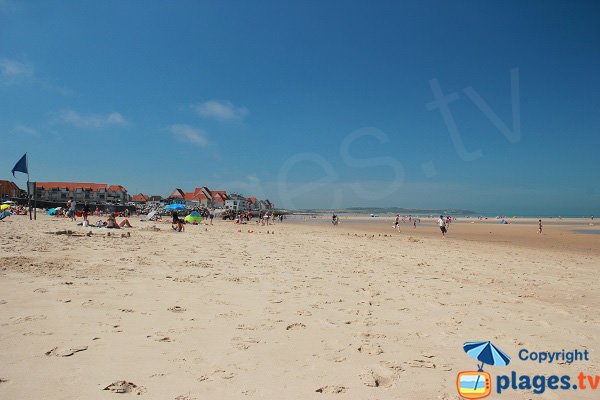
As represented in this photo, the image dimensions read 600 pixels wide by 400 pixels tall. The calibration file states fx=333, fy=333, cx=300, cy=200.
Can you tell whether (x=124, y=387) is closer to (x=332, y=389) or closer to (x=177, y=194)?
(x=332, y=389)

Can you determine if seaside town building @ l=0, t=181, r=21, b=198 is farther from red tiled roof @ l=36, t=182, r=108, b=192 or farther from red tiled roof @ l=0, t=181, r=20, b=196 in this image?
red tiled roof @ l=36, t=182, r=108, b=192

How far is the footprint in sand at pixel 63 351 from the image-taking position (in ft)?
11.2

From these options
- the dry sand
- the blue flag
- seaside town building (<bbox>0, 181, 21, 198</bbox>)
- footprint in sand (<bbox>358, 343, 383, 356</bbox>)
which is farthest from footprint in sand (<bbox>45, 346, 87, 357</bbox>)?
seaside town building (<bbox>0, 181, 21, 198</bbox>)

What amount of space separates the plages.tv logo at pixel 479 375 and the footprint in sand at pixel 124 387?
2876 millimetres

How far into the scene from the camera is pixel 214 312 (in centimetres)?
513

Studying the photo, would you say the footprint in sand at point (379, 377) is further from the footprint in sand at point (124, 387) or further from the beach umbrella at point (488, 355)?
the footprint in sand at point (124, 387)

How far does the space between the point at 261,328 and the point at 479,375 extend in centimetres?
262

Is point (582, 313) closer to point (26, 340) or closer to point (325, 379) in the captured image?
point (325, 379)

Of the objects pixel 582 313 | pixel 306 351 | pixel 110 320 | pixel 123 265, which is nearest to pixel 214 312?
pixel 110 320

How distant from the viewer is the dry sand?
120 inches

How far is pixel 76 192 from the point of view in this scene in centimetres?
10712

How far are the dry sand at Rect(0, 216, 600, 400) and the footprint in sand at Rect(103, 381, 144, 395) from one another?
0.05ft

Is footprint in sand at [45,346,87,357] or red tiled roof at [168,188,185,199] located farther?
red tiled roof at [168,188,185,199]

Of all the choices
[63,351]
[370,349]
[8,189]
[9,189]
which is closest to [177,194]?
[9,189]
